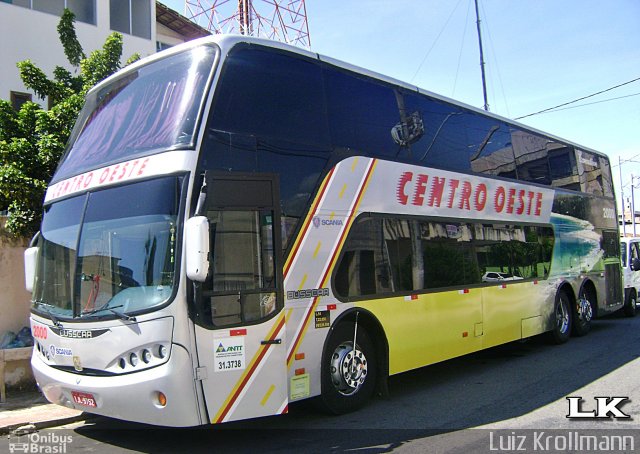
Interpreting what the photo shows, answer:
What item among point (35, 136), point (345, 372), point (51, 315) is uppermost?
point (35, 136)

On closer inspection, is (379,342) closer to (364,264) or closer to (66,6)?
(364,264)

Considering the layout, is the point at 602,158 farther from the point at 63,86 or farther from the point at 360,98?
the point at 63,86

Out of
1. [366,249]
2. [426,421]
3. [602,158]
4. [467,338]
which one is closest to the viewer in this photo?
[426,421]

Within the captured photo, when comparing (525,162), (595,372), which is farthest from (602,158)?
(595,372)

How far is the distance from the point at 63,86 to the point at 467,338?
871 cm

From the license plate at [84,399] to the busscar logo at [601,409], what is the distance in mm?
5119

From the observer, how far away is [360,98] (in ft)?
23.2

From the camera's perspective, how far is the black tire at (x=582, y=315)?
11891 mm

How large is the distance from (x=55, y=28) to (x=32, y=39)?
0.84 m

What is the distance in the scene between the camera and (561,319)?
11.4 m

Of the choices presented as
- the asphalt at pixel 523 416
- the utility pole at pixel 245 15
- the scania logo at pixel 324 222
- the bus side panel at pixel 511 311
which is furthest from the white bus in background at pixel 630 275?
the utility pole at pixel 245 15

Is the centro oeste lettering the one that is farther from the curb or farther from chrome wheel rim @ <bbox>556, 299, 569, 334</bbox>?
the curb

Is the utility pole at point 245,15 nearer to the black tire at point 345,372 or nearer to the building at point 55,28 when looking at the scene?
the building at point 55,28

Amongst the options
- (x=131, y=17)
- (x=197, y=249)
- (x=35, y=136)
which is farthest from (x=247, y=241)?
(x=131, y=17)
